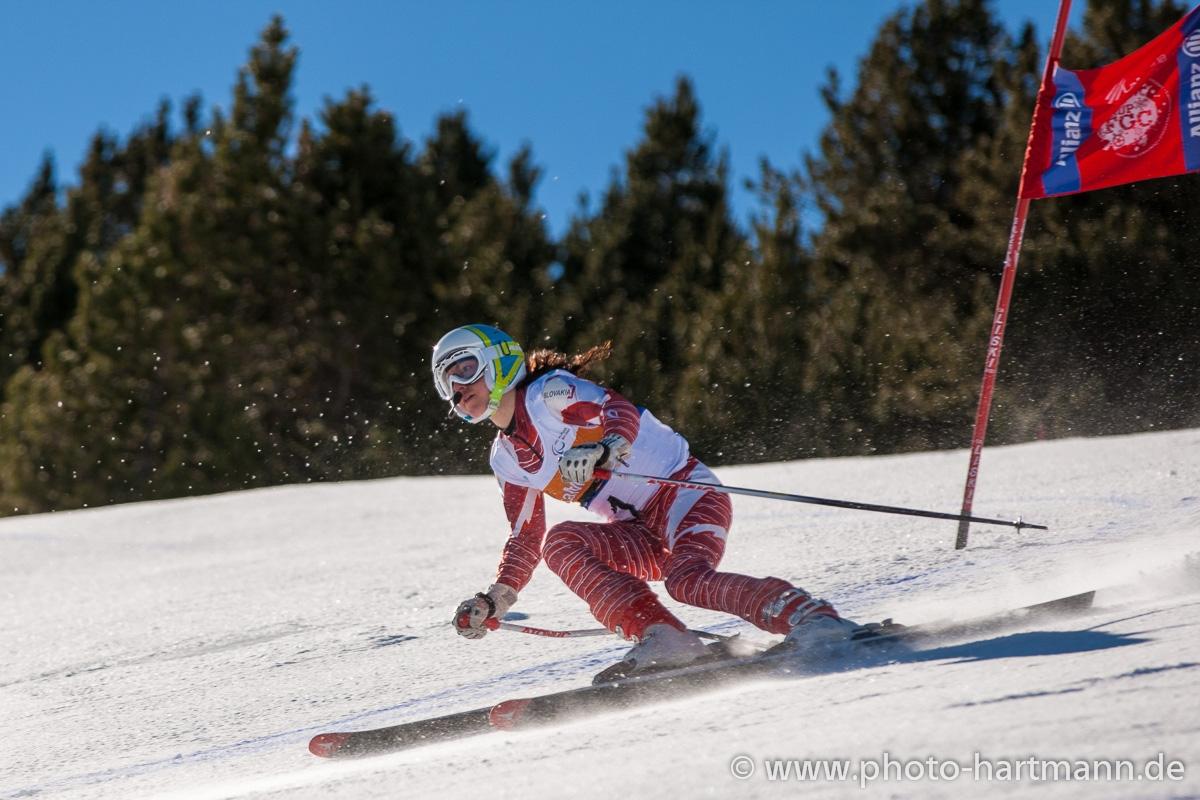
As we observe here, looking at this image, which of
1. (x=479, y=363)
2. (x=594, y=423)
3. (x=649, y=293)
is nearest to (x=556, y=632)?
(x=594, y=423)

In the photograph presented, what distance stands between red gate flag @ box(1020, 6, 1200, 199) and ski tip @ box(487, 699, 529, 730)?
370cm

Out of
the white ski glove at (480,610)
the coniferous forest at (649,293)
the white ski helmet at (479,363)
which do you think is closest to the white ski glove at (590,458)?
the white ski helmet at (479,363)

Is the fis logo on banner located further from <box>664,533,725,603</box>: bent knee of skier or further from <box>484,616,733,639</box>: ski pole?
<box>484,616,733,639</box>: ski pole

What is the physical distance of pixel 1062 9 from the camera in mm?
6031

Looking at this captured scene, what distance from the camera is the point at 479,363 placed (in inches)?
165

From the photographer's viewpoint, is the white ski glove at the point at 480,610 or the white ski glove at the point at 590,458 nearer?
the white ski glove at the point at 590,458

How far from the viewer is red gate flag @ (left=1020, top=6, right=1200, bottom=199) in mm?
5633

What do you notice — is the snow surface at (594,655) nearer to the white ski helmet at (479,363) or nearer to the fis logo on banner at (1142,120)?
the white ski helmet at (479,363)

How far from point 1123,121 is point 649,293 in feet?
58.1

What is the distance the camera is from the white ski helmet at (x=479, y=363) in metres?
4.18

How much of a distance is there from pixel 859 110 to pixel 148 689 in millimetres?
18195

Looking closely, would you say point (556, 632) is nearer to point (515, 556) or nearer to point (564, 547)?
point (515, 556)

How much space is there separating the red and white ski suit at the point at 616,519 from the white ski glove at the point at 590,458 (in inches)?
3.2

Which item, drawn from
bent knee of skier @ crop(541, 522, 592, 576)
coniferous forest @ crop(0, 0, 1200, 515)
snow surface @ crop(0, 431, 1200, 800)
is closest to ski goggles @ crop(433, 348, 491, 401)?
bent knee of skier @ crop(541, 522, 592, 576)
